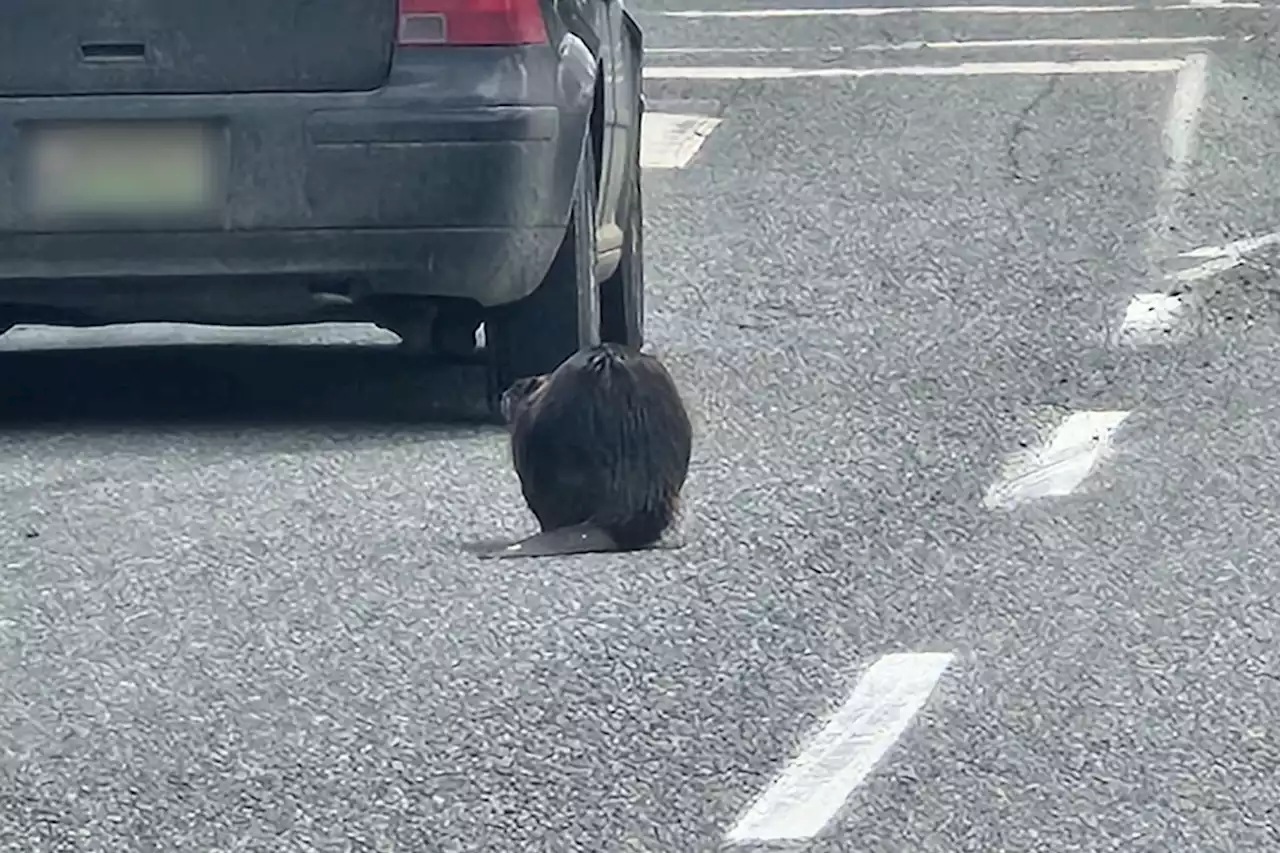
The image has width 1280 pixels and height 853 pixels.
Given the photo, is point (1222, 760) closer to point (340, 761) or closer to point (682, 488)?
point (340, 761)

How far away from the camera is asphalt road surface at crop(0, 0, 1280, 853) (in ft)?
16.7

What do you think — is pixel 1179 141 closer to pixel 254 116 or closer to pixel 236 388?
pixel 236 388

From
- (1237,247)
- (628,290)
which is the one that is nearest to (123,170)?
(628,290)

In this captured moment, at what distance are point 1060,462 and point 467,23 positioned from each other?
171 cm

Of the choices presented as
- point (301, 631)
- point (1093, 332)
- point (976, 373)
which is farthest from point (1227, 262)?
point (301, 631)

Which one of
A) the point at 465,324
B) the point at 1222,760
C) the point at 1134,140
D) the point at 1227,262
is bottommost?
the point at 1134,140

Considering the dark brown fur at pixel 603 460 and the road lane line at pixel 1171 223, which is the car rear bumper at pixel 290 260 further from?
the road lane line at pixel 1171 223

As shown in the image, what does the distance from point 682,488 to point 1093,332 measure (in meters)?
2.89

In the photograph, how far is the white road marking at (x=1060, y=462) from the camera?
7484mm

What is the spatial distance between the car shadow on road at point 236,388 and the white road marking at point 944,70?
822cm

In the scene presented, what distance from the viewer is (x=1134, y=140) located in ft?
49.4

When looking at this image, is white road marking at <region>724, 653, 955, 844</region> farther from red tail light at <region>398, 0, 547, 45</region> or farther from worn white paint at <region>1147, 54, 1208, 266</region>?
worn white paint at <region>1147, 54, 1208, 266</region>

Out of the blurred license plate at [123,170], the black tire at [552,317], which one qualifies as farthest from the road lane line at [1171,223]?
the blurred license plate at [123,170]

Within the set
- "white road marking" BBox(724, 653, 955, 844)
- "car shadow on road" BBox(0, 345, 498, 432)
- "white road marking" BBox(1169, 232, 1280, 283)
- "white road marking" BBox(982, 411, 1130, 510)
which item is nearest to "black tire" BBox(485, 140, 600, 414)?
"car shadow on road" BBox(0, 345, 498, 432)
